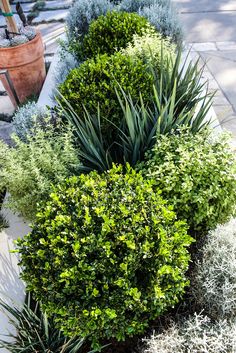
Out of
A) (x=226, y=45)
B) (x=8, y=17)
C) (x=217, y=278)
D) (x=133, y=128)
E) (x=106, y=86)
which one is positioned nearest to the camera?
(x=217, y=278)

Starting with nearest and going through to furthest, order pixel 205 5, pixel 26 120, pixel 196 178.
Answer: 1. pixel 196 178
2. pixel 26 120
3. pixel 205 5

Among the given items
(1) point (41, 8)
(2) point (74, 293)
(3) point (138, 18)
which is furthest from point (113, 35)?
(1) point (41, 8)

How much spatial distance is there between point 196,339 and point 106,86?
5.67 ft

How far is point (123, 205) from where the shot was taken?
1657 mm

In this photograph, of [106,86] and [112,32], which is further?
[112,32]

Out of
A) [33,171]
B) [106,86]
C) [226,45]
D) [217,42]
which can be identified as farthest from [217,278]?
[217,42]

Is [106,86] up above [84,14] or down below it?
below

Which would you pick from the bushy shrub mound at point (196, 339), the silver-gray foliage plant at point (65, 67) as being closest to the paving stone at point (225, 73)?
the silver-gray foliage plant at point (65, 67)

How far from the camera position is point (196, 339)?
1.58 metres

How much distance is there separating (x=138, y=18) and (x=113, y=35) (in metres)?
0.30

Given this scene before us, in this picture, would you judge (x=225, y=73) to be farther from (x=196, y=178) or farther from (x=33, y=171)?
(x=33, y=171)

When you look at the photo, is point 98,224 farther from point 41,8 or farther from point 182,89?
point 41,8

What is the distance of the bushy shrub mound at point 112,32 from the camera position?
130 inches

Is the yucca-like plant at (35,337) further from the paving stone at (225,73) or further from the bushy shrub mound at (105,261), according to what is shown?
the paving stone at (225,73)
